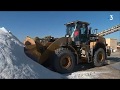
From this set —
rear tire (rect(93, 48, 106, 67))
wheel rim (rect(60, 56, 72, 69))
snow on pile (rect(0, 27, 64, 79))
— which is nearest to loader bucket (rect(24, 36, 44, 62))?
snow on pile (rect(0, 27, 64, 79))

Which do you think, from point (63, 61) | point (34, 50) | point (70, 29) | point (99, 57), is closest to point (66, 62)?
point (63, 61)

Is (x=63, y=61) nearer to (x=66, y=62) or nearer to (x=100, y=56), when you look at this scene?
(x=66, y=62)

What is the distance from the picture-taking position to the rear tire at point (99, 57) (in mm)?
11330

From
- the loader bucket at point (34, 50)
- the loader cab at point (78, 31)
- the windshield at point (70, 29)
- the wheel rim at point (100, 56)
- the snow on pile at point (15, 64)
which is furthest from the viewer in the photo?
the wheel rim at point (100, 56)

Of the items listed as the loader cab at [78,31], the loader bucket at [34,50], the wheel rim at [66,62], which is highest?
the loader cab at [78,31]

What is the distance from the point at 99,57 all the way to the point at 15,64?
219 inches

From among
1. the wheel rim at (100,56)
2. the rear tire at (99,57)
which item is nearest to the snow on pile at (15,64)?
the rear tire at (99,57)

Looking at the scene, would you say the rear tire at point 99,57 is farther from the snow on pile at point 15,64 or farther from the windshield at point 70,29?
the snow on pile at point 15,64

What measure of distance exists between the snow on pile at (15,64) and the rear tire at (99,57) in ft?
12.0

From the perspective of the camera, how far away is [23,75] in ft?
22.5
